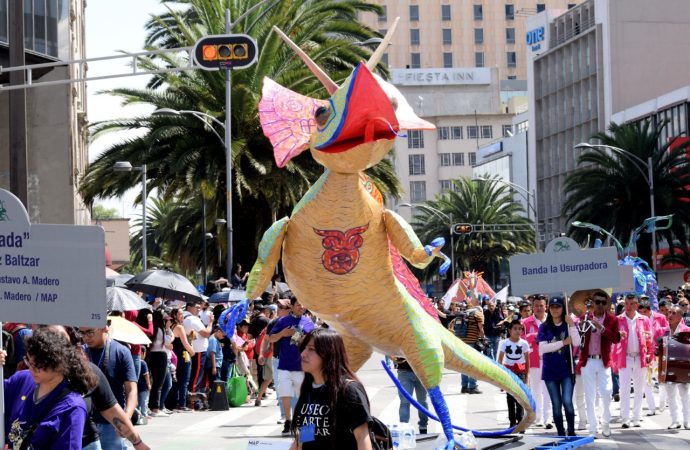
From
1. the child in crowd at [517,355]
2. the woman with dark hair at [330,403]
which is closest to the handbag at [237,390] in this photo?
the child in crowd at [517,355]

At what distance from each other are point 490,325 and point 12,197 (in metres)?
19.0

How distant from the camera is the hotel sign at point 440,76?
118m

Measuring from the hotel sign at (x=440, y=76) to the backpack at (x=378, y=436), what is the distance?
11061 cm

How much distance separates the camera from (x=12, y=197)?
7.57 meters

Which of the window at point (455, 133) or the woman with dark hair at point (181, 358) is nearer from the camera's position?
the woman with dark hair at point (181, 358)

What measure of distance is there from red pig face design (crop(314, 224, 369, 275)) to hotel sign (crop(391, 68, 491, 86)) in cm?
10745

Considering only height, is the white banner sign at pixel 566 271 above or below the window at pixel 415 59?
below

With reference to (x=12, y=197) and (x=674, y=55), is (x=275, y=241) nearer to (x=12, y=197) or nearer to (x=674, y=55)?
(x=12, y=197)

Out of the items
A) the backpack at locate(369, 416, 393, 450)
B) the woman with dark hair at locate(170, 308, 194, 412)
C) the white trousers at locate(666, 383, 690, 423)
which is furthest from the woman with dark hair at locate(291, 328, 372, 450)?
the woman with dark hair at locate(170, 308, 194, 412)

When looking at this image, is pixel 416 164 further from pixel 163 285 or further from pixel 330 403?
pixel 330 403

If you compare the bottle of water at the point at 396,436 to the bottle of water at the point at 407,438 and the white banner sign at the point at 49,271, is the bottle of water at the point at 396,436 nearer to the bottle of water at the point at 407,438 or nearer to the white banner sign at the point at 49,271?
the bottle of water at the point at 407,438

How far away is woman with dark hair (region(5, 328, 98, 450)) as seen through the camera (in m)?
6.32

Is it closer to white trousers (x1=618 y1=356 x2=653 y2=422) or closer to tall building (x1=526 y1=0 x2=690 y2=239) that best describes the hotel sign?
tall building (x1=526 y1=0 x2=690 y2=239)

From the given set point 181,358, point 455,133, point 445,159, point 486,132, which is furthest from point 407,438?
point 486,132
